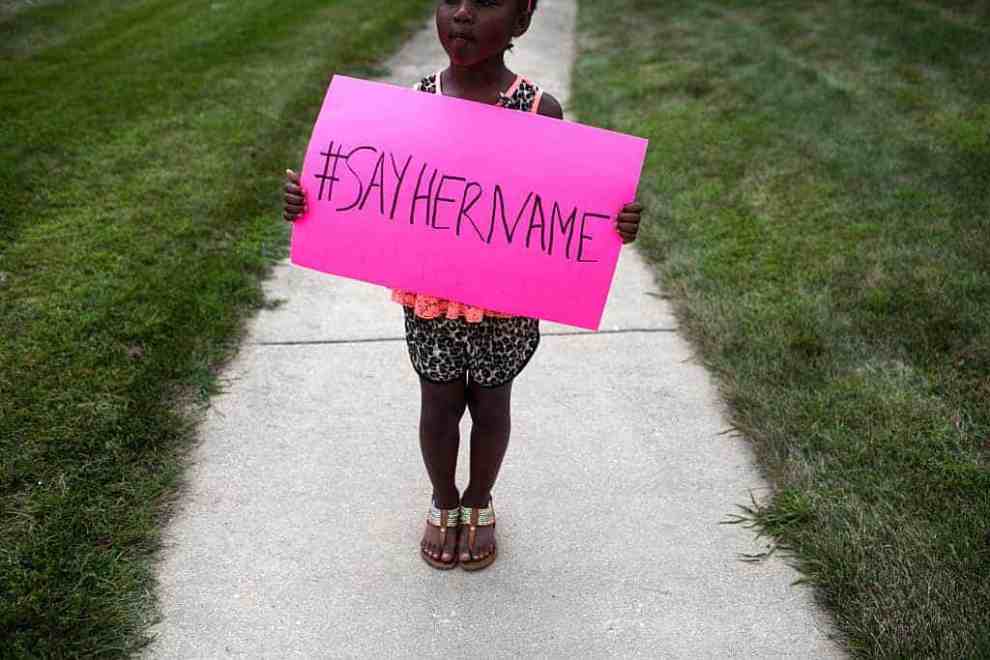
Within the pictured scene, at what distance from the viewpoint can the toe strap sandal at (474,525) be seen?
2.52 m

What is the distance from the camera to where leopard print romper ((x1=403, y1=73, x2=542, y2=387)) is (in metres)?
2.27

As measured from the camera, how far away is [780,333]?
358cm

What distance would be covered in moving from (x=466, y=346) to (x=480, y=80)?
2.10 feet

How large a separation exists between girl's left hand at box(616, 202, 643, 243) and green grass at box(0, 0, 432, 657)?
1.50m

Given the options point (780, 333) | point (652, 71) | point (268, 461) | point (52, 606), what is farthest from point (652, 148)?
point (52, 606)

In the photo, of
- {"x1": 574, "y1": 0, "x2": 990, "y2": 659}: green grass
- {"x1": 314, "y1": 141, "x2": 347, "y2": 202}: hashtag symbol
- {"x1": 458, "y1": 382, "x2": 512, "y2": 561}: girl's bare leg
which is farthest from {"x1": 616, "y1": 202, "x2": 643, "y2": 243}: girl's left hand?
{"x1": 574, "y1": 0, "x2": 990, "y2": 659}: green grass

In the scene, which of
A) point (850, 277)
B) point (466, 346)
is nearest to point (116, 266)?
point (466, 346)

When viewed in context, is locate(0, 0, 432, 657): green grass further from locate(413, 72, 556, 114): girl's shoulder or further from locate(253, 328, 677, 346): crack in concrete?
locate(413, 72, 556, 114): girl's shoulder

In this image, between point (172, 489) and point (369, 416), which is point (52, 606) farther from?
point (369, 416)

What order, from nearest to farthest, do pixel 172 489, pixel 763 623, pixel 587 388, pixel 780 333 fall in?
pixel 763 623 → pixel 172 489 → pixel 587 388 → pixel 780 333

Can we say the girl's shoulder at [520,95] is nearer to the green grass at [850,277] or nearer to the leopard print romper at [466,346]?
the leopard print romper at [466,346]

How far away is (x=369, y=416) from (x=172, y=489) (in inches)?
27.8

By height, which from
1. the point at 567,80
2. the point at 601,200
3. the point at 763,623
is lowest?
the point at 567,80

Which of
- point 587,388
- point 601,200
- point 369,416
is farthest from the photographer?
point 587,388
